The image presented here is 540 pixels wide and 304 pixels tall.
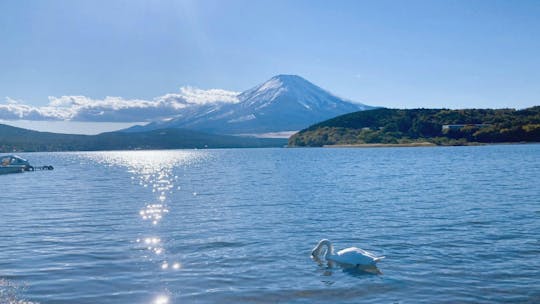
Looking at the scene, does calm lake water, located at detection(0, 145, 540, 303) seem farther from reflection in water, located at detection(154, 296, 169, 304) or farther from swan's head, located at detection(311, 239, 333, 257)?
swan's head, located at detection(311, 239, 333, 257)

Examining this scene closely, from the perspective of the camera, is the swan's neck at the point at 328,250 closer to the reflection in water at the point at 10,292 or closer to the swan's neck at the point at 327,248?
the swan's neck at the point at 327,248

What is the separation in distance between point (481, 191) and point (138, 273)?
123 ft

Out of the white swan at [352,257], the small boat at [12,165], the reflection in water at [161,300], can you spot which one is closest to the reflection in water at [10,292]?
the reflection in water at [161,300]

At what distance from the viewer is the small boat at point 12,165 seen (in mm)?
108875

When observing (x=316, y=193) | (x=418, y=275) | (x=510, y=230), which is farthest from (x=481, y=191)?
(x=418, y=275)

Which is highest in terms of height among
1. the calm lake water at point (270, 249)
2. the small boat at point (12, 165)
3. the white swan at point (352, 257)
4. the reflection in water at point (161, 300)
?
the small boat at point (12, 165)

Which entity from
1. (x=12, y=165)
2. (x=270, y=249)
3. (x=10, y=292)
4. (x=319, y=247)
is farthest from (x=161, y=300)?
(x=12, y=165)

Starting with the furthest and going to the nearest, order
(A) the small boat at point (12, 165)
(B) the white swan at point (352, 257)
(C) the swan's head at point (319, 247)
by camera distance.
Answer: (A) the small boat at point (12, 165) → (C) the swan's head at point (319, 247) → (B) the white swan at point (352, 257)

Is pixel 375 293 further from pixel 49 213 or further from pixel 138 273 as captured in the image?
pixel 49 213

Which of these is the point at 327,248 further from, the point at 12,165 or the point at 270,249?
the point at 12,165

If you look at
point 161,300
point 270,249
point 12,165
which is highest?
point 12,165

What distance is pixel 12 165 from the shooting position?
114 m

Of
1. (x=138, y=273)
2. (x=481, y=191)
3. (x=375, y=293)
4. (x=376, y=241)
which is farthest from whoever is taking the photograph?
(x=481, y=191)

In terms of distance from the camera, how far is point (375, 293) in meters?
17.0
